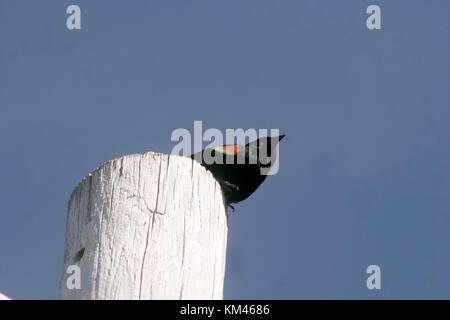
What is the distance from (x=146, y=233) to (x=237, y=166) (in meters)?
2.49

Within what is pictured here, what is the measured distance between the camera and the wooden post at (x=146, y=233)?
156 inches

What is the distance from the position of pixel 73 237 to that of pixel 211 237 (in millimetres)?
697

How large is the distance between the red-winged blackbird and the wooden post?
1.73m

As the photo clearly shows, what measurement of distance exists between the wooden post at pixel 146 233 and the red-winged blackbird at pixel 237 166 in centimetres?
173

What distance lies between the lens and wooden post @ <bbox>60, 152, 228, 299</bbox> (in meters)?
3.96

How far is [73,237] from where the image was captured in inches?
168

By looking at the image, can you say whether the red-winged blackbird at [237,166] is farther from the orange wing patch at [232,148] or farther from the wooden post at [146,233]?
the wooden post at [146,233]

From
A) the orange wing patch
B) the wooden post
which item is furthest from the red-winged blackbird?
the wooden post

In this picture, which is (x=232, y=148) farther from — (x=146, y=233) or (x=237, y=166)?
(x=146, y=233)

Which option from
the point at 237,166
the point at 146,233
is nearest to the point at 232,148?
the point at 237,166

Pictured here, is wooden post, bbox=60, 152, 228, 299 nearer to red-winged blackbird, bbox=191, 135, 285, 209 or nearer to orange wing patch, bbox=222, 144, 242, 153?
red-winged blackbird, bbox=191, 135, 285, 209

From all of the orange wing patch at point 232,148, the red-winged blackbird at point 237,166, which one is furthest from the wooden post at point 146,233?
the orange wing patch at point 232,148
